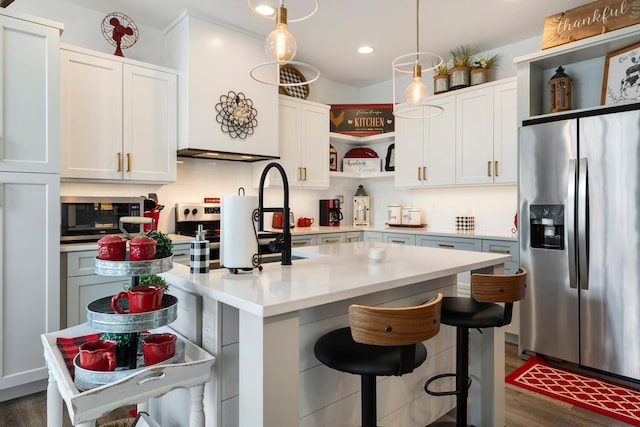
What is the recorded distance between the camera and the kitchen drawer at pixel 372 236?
4391 millimetres

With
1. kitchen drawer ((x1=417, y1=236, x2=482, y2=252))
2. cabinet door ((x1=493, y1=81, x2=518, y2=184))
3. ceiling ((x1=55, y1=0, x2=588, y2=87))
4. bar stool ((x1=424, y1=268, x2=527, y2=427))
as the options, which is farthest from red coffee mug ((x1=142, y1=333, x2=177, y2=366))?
cabinet door ((x1=493, y1=81, x2=518, y2=184))

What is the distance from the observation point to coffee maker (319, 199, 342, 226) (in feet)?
15.9

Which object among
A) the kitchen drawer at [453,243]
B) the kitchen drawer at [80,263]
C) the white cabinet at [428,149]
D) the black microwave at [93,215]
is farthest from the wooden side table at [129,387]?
the white cabinet at [428,149]

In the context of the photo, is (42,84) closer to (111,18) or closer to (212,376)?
(111,18)

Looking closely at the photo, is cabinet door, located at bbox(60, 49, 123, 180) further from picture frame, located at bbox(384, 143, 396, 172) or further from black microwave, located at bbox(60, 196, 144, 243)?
picture frame, located at bbox(384, 143, 396, 172)

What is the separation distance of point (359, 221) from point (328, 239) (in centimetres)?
92

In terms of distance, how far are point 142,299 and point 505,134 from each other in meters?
3.41

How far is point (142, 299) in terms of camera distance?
123 centimetres

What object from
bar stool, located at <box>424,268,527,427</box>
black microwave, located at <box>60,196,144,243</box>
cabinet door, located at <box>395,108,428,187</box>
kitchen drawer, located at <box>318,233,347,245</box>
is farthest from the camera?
cabinet door, located at <box>395,108,428,187</box>

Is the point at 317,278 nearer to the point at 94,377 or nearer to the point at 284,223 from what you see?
the point at 284,223

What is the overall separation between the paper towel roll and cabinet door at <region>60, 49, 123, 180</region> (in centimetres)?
195

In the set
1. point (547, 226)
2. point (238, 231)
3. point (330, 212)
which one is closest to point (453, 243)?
point (547, 226)

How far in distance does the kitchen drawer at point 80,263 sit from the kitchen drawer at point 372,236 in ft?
8.96

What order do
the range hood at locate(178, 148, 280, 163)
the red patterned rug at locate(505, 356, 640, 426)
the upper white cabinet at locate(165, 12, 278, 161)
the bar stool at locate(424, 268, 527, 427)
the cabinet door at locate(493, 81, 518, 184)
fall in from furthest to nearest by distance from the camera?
1. the cabinet door at locate(493, 81, 518, 184)
2. the range hood at locate(178, 148, 280, 163)
3. the upper white cabinet at locate(165, 12, 278, 161)
4. the red patterned rug at locate(505, 356, 640, 426)
5. the bar stool at locate(424, 268, 527, 427)
